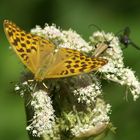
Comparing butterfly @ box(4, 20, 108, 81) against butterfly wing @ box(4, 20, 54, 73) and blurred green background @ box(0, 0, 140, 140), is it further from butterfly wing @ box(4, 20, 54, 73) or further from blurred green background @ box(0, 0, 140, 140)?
blurred green background @ box(0, 0, 140, 140)

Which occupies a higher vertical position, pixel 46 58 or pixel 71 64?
pixel 46 58

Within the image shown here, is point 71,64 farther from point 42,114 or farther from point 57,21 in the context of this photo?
point 57,21

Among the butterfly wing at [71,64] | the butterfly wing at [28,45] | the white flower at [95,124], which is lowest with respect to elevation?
the white flower at [95,124]

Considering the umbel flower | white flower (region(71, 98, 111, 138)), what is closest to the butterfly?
the umbel flower

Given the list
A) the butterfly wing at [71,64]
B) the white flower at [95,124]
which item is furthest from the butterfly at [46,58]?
the white flower at [95,124]

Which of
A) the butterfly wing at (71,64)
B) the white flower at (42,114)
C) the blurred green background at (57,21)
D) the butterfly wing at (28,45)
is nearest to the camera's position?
the butterfly wing at (71,64)

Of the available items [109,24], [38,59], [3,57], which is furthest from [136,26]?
[38,59]

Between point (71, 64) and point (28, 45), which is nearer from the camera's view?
point (71, 64)

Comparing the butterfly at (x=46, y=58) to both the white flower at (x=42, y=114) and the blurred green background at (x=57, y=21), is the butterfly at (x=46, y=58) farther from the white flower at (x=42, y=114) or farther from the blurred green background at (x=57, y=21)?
the blurred green background at (x=57, y=21)

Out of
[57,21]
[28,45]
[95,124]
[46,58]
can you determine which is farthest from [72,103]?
[57,21]
